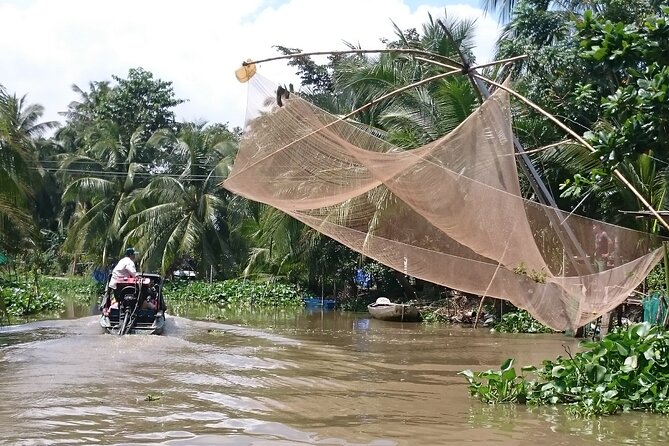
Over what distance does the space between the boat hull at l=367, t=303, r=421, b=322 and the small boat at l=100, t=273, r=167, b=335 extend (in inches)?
257

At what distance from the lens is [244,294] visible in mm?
22797

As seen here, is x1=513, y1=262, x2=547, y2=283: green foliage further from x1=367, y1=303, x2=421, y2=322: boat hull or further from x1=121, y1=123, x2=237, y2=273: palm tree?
x1=121, y1=123, x2=237, y2=273: palm tree

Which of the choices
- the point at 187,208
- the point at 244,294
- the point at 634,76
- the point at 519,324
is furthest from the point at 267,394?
the point at 187,208

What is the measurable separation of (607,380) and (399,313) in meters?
10.4

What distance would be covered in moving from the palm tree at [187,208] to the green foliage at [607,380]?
16754 mm

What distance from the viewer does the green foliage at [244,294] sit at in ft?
72.8

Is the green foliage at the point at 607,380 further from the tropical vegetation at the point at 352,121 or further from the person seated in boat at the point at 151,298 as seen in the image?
the person seated in boat at the point at 151,298

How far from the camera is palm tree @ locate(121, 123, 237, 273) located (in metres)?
23.1

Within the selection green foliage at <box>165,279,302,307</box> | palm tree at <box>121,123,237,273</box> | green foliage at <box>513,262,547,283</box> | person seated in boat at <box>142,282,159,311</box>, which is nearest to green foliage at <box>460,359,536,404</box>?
green foliage at <box>513,262,547,283</box>

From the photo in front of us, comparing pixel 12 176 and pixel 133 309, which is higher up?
pixel 12 176

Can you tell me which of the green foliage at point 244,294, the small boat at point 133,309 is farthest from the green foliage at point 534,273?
the green foliage at point 244,294

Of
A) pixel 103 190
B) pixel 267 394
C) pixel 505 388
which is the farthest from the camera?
pixel 103 190

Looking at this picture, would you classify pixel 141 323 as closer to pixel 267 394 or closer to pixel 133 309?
pixel 133 309

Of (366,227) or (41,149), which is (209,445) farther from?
(41,149)
